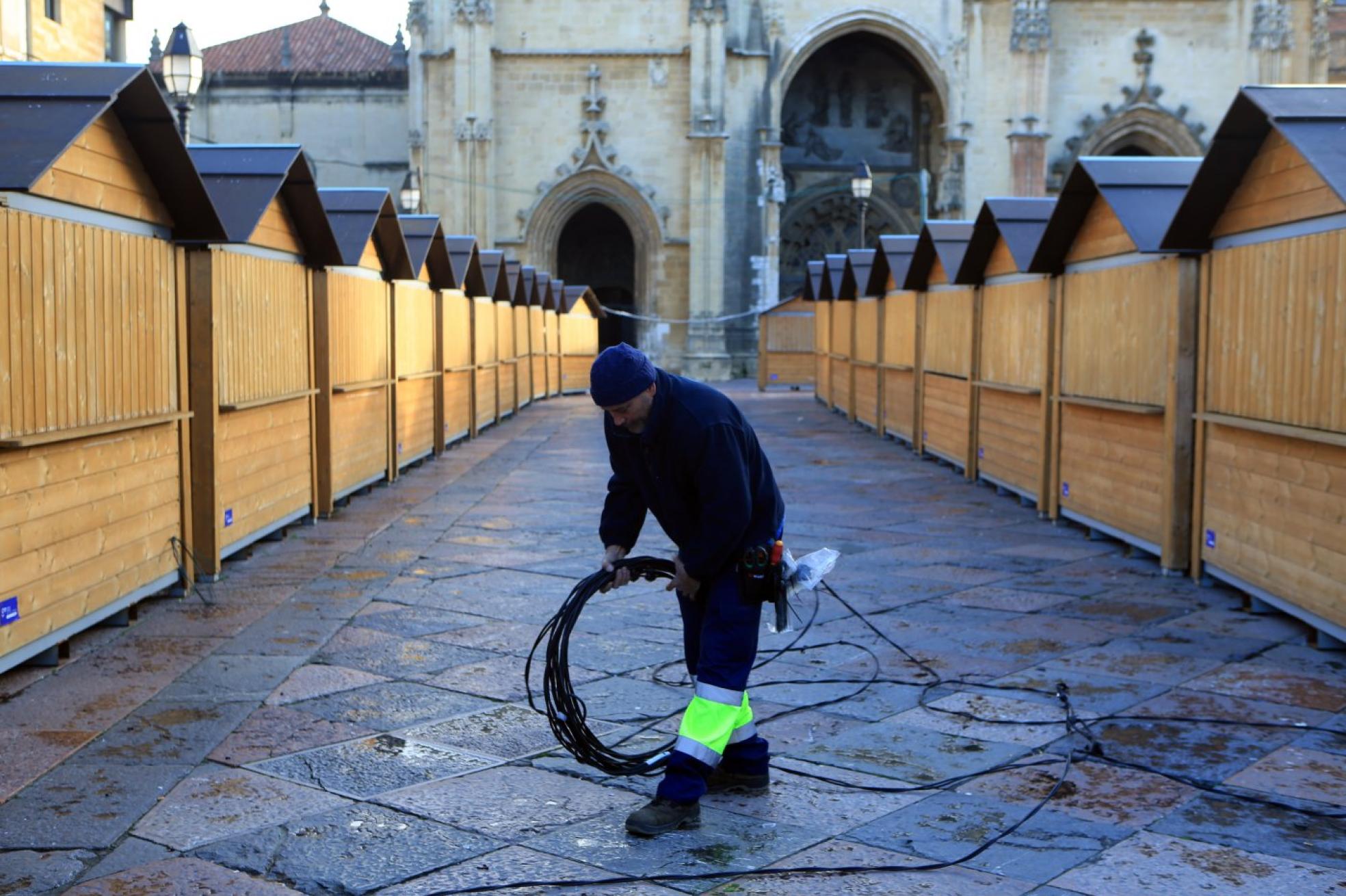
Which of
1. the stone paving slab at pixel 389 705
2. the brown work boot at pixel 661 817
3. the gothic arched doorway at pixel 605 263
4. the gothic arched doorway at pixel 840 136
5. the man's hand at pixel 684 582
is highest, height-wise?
the gothic arched doorway at pixel 840 136

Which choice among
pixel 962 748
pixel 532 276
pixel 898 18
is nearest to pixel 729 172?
pixel 898 18

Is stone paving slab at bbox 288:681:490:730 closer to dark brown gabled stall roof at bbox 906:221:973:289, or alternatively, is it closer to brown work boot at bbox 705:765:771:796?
brown work boot at bbox 705:765:771:796

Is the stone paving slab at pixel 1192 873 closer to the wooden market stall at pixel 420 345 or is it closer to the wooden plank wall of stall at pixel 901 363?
the wooden market stall at pixel 420 345

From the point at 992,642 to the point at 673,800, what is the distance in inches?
130

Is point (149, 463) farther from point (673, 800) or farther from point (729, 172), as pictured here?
point (729, 172)

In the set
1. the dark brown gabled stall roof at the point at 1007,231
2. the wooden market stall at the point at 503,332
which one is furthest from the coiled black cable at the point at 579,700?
the wooden market stall at the point at 503,332

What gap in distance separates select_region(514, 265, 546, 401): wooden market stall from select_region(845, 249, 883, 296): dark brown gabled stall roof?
6720mm

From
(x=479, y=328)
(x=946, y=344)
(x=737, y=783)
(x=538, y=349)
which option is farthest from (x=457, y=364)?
(x=737, y=783)

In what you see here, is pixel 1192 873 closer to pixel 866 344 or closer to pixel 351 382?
pixel 351 382

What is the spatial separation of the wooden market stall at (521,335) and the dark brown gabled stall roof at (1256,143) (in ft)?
61.3

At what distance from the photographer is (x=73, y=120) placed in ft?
23.0

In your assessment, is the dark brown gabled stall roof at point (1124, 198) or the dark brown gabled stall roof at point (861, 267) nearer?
the dark brown gabled stall roof at point (1124, 198)

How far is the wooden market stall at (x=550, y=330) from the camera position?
33188 millimetres

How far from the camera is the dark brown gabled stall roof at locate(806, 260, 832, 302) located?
95.0 feet
